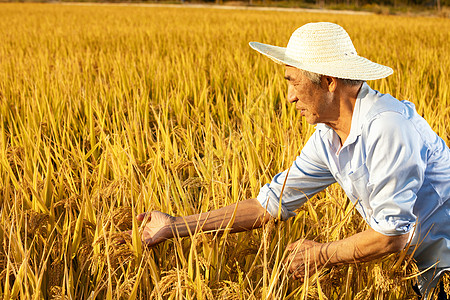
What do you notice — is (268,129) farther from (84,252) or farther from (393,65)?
(393,65)

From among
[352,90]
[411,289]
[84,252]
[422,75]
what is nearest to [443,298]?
[411,289]

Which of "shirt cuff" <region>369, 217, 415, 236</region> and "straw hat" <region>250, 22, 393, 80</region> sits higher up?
"straw hat" <region>250, 22, 393, 80</region>

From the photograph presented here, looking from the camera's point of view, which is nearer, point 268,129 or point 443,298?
point 443,298

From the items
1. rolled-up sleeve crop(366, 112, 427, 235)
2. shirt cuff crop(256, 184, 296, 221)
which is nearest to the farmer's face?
rolled-up sleeve crop(366, 112, 427, 235)

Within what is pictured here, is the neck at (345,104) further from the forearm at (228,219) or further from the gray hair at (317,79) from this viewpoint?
the forearm at (228,219)

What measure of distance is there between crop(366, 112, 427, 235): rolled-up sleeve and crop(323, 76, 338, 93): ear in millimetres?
127

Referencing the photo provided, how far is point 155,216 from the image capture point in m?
1.21

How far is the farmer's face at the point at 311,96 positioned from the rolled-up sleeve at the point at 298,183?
14cm

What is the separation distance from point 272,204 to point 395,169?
0.39 meters

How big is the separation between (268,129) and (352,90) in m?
0.94

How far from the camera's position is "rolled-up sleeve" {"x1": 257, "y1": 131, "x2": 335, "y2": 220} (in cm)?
125

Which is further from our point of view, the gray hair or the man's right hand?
the man's right hand

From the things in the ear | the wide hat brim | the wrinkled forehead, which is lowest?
the ear

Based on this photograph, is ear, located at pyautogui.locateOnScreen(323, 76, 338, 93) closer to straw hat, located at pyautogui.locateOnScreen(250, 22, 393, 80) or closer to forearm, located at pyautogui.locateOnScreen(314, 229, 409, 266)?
straw hat, located at pyautogui.locateOnScreen(250, 22, 393, 80)
